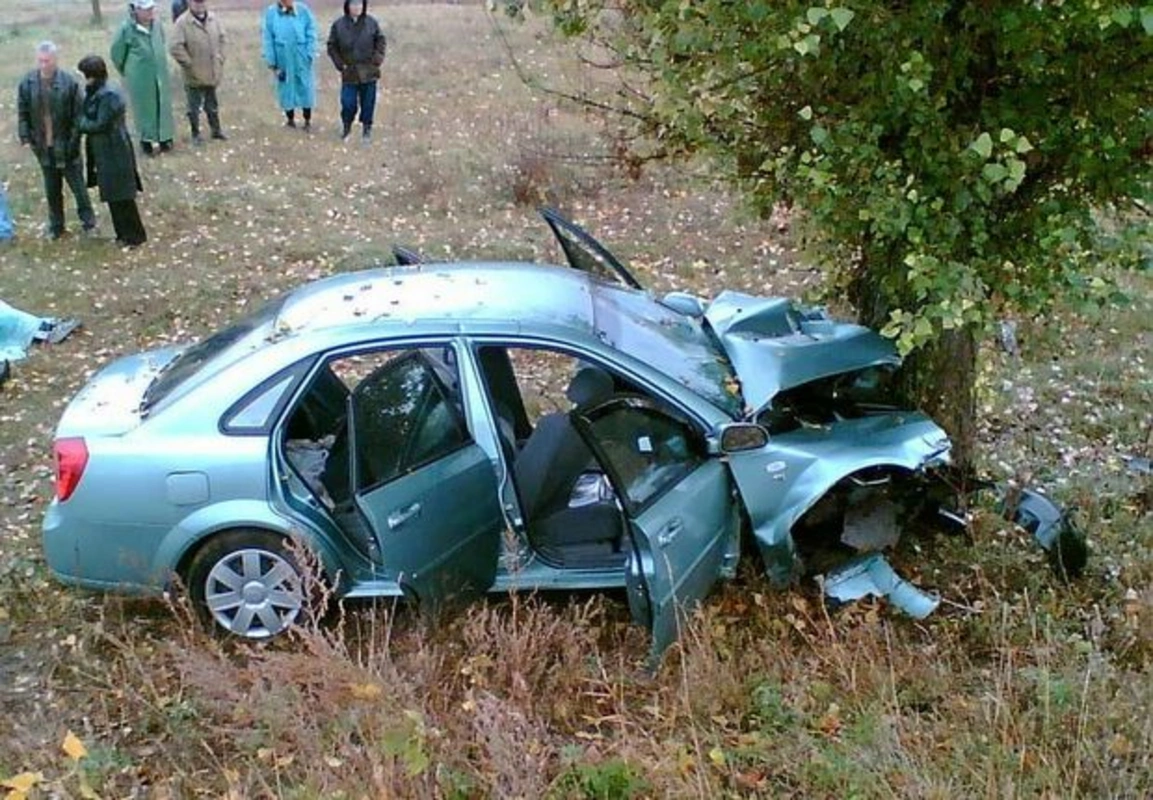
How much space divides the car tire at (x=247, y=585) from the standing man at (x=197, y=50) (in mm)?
10217

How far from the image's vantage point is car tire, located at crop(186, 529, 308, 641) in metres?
5.02

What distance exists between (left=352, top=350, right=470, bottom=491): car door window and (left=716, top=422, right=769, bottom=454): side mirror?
1077 mm

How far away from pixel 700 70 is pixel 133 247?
7.52 m

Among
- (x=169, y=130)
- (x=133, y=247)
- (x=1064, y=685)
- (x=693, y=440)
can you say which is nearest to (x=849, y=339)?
(x=693, y=440)

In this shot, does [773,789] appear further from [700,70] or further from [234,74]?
[234,74]

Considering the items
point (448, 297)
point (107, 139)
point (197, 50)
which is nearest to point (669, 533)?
point (448, 297)

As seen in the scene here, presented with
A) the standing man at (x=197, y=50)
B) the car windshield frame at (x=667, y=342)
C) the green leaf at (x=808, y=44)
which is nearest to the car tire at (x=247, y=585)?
the car windshield frame at (x=667, y=342)

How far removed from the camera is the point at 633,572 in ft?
14.7

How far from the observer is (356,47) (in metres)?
14.2

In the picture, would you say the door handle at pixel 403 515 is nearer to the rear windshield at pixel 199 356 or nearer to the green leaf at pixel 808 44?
the rear windshield at pixel 199 356

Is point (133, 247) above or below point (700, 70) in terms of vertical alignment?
below

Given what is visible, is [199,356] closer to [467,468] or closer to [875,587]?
[467,468]

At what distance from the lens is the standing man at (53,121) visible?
34.2 ft

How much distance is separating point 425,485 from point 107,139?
7228 mm
